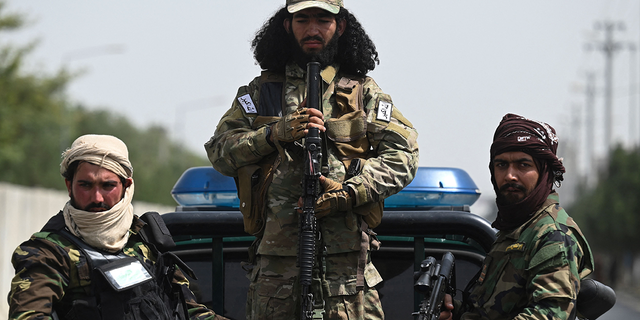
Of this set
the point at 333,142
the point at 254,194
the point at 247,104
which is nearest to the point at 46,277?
the point at 254,194

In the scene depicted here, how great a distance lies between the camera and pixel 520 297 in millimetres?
3135

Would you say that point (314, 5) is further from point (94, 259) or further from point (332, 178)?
point (94, 259)

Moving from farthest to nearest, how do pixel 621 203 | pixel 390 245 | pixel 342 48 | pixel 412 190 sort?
pixel 621 203 < pixel 390 245 < pixel 412 190 < pixel 342 48

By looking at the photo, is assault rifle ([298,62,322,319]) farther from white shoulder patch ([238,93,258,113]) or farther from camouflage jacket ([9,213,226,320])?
camouflage jacket ([9,213,226,320])

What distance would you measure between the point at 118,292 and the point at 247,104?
1165mm

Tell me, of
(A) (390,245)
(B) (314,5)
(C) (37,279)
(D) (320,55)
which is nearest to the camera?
(C) (37,279)

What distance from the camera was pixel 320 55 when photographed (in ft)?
12.5

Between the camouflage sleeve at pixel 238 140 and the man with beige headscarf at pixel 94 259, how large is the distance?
0.54m

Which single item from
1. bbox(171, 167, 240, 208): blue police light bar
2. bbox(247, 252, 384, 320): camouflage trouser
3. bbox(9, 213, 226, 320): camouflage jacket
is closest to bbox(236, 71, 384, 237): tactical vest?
bbox(247, 252, 384, 320): camouflage trouser

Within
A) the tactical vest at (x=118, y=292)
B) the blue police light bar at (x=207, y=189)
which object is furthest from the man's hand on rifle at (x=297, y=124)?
the blue police light bar at (x=207, y=189)

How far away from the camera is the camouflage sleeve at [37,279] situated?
2.94 m

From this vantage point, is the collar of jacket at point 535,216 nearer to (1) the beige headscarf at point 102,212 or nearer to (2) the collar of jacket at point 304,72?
(2) the collar of jacket at point 304,72

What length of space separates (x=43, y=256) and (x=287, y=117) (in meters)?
1.17

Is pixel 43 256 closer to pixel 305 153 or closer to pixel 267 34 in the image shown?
pixel 305 153
